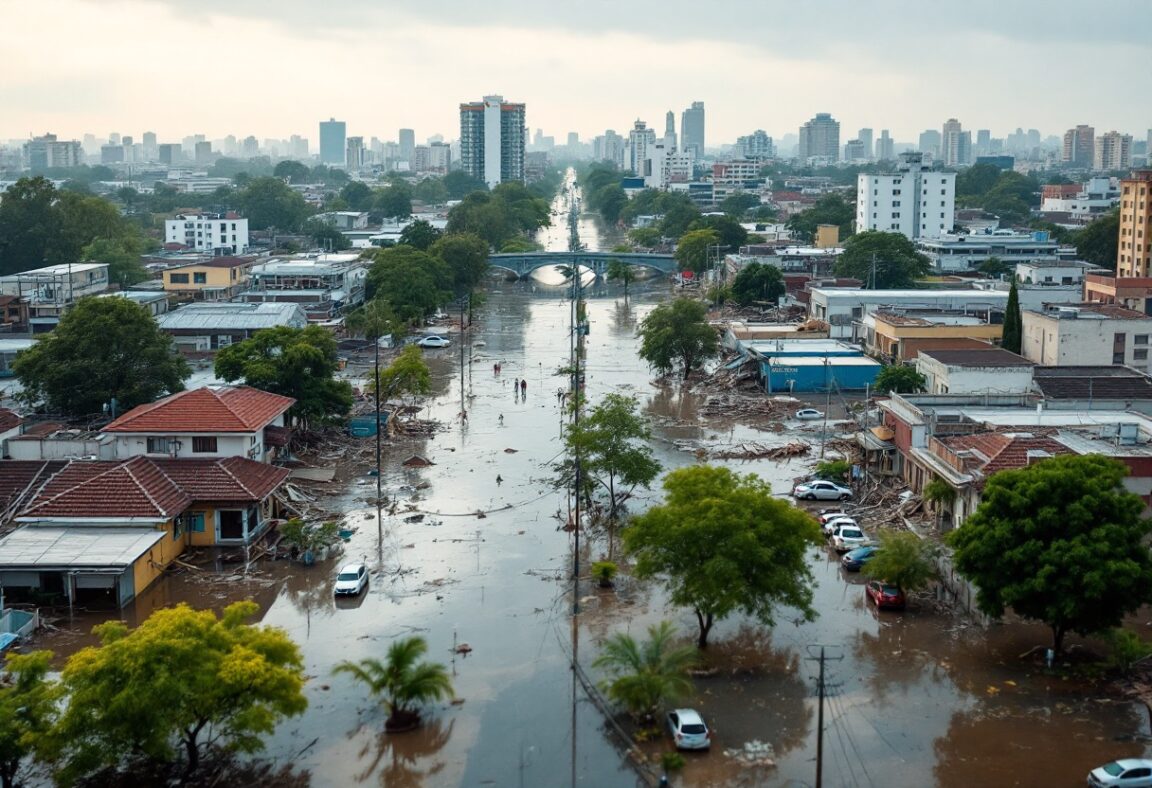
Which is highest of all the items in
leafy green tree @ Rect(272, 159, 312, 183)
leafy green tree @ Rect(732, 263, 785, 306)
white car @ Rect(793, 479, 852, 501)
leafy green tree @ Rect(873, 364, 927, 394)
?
leafy green tree @ Rect(272, 159, 312, 183)

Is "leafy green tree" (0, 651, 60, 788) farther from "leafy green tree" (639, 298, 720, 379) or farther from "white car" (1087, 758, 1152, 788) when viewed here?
"leafy green tree" (639, 298, 720, 379)

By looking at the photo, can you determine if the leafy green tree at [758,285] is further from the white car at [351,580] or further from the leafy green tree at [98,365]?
the white car at [351,580]

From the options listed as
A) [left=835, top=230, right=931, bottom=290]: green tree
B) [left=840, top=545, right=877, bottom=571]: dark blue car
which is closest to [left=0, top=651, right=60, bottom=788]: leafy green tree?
[left=840, top=545, right=877, bottom=571]: dark blue car

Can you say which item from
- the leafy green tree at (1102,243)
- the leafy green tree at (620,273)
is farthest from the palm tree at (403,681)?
the leafy green tree at (1102,243)

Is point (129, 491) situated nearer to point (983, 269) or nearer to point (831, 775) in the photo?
point (831, 775)

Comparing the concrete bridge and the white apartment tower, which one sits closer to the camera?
the concrete bridge

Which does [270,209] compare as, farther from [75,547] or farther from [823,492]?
[75,547]
